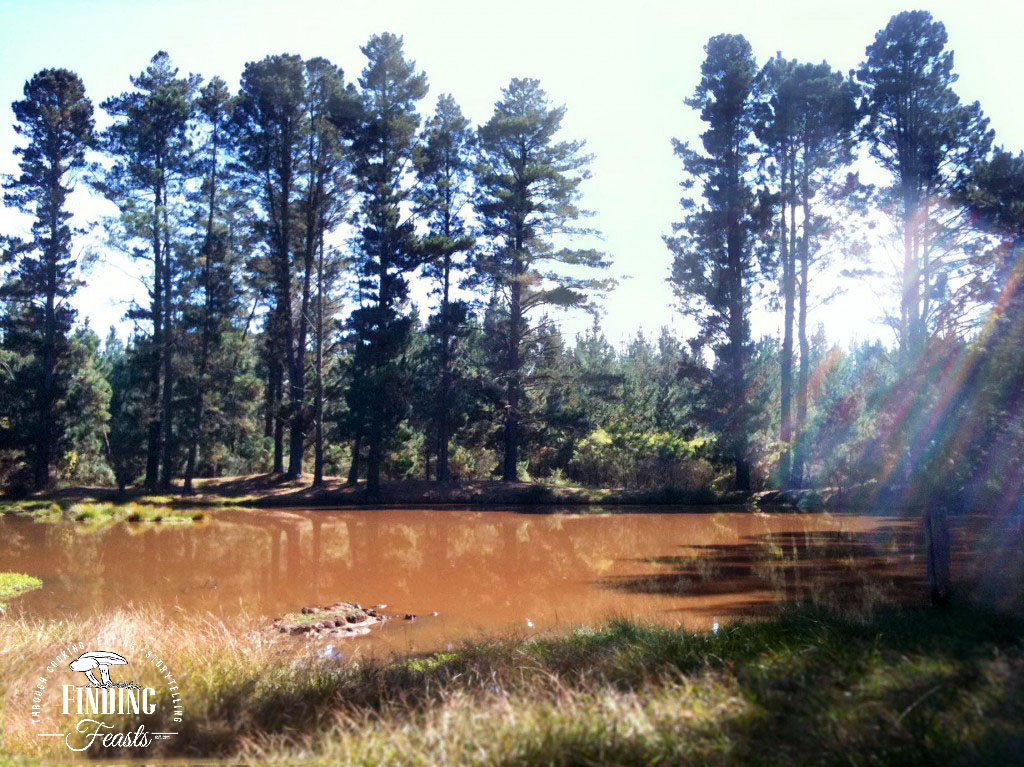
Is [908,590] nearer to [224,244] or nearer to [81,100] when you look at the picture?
[224,244]

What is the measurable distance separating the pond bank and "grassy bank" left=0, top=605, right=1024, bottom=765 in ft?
66.2

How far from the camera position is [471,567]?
15219 mm

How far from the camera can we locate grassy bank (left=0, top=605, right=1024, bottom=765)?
386 centimetres

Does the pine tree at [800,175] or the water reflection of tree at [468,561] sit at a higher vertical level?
the pine tree at [800,175]

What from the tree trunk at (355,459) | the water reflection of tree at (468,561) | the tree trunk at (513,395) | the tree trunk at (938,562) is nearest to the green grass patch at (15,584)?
the water reflection of tree at (468,561)

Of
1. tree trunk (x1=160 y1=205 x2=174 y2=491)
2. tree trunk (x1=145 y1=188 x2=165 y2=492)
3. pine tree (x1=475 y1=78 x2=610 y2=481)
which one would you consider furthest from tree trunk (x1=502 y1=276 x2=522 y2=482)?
tree trunk (x1=145 y1=188 x2=165 y2=492)

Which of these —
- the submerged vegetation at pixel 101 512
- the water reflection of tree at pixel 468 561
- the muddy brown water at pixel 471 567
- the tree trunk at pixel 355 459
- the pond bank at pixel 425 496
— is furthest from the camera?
the tree trunk at pixel 355 459

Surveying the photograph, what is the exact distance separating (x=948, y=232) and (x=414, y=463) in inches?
989

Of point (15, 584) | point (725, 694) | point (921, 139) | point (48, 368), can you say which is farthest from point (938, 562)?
point (48, 368)

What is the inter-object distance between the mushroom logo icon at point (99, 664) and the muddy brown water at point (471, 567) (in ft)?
10.1

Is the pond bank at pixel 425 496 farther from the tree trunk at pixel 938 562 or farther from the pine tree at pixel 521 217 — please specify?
the tree trunk at pixel 938 562

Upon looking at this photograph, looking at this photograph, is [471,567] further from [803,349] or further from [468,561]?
[803,349]

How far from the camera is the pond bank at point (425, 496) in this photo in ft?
86.4

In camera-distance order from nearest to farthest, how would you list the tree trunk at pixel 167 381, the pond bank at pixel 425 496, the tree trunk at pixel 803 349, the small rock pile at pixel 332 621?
the small rock pile at pixel 332 621 < the pond bank at pixel 425 496 < the tree trunk at pixel 803 349 < the tree trunk at pixel 167 381
